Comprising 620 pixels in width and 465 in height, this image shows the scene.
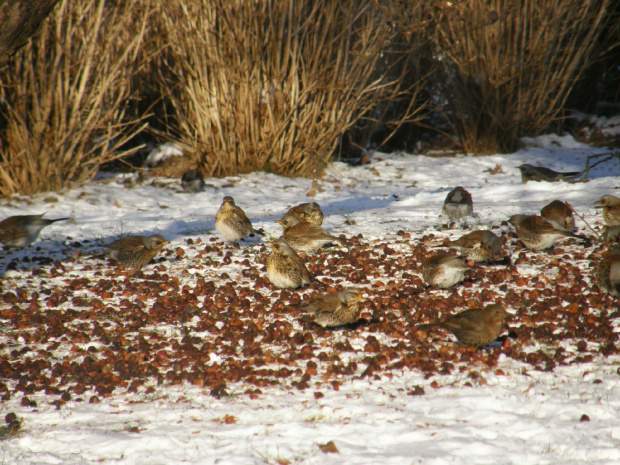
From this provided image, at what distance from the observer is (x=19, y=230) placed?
731 centimetres

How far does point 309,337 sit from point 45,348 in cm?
234

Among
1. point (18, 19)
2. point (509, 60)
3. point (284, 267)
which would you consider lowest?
point (284, 267)

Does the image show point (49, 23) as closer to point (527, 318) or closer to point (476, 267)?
point (476, 267)

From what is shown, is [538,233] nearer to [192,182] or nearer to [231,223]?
[231,223]

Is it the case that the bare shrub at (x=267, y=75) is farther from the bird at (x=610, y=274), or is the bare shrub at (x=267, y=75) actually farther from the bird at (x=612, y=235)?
the bird at (x=610, y=274)

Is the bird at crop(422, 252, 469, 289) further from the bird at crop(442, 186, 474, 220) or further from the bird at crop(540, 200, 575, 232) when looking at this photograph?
the bird at crop(442, 186, 474, 220)

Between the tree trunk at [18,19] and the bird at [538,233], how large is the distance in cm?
532

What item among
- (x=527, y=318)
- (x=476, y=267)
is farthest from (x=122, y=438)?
(x=476, y=267)

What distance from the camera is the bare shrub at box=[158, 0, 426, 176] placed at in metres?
11.4

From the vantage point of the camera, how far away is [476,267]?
667cm

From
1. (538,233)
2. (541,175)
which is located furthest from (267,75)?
(538,233)

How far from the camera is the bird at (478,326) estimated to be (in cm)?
466

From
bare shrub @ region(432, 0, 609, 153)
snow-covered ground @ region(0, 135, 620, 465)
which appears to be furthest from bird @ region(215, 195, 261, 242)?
bare shrub @ region(432, 0, 609, 153)

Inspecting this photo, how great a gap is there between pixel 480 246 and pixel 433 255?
0.61m
